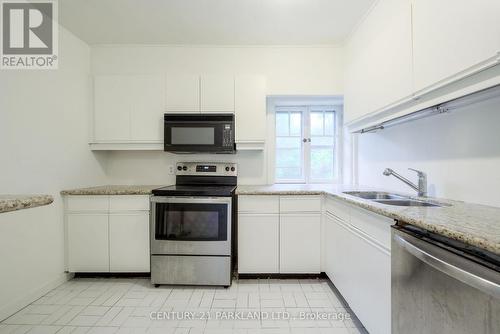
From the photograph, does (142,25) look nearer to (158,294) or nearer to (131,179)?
(131,179)

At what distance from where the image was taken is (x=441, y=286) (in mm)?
784

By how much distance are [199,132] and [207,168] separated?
480mm

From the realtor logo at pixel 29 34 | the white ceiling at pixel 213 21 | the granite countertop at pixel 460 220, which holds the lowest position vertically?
the granite countertop at pixel 460 220

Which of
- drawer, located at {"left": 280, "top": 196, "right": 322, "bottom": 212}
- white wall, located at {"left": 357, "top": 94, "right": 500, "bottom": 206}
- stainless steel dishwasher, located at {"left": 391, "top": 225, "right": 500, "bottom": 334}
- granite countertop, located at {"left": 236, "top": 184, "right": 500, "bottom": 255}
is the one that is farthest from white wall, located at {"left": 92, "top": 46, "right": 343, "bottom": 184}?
stainless steel dishwasher, located at {"left": 391, "top": 225, "right": 500, "bottom": 334}

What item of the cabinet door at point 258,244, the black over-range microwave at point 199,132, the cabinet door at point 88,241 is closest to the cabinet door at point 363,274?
the cabinet door at point 258,244

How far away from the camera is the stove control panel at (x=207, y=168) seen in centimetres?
258

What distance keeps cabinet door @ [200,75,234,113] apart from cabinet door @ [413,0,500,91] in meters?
1.54

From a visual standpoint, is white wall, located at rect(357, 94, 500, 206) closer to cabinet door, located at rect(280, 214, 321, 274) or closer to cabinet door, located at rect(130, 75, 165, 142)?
cabinet door, located at rect(280, 214, 321, 274)

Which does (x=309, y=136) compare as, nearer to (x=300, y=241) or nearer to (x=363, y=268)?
(x=300, y=241)

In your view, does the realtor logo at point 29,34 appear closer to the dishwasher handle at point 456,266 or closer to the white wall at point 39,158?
the white wall at point 39,158

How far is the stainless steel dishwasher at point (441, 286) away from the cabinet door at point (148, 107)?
2.23 metres

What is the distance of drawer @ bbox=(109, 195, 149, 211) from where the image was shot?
2113mm

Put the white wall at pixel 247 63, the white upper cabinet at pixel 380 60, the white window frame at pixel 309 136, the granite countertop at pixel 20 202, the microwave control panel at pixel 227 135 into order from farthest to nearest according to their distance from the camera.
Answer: the white window frame at pixel 309 136
the white wall at pixel 247 63
the microwave control panel at pixel 227 135
the white upper cabinet at pixel 380 60
the granite countertop at pixel 20 202

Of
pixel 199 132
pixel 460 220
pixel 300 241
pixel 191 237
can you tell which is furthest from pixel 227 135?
pixel 460 220
